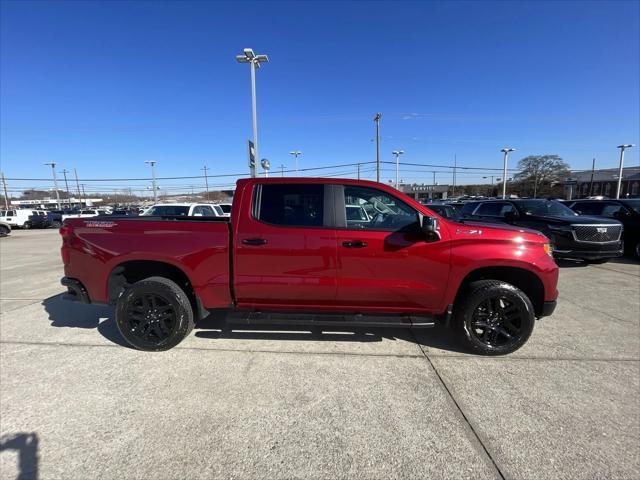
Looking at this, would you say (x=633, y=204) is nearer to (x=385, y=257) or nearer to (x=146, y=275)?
(x=385, y=257)

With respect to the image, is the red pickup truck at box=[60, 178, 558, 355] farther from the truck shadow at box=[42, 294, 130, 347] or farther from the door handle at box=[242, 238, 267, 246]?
the truck shadow at box=[42, 294, 130, 347]

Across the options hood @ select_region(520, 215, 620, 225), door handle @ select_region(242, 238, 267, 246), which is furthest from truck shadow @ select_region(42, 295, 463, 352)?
hood @ select_region(520, 215, 620, 225)

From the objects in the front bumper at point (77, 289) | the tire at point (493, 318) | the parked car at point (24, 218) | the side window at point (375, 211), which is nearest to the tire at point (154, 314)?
the front bumper at point (77, 289)

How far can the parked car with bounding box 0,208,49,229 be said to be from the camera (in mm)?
28812

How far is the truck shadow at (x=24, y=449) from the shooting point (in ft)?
6.67

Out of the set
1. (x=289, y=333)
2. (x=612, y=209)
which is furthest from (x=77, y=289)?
(x=612, y=209)

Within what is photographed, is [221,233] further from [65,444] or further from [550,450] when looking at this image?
[550,450]

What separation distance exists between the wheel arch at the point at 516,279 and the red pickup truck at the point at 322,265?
1 cm

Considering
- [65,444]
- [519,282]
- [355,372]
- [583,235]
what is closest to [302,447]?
[355,372]

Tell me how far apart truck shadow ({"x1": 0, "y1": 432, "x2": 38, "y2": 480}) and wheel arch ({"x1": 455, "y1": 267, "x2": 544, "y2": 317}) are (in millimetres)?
3723

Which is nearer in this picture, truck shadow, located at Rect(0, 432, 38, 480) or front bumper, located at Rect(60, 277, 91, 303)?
truck shadow, located at Rect(0, 432, 38, 480)

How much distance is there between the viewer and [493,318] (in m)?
3.52

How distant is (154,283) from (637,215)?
12.0m

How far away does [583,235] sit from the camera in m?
7.62
